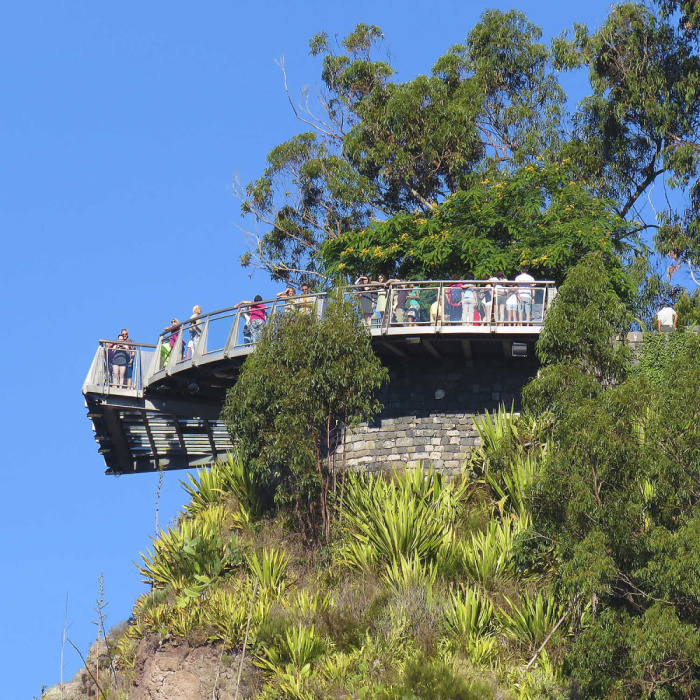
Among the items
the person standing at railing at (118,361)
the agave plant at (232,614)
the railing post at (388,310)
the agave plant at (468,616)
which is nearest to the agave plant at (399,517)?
the agave plant at (468,616)

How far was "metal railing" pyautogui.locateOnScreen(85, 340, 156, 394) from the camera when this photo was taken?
3083cm

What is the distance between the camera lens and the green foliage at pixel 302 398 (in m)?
26.3

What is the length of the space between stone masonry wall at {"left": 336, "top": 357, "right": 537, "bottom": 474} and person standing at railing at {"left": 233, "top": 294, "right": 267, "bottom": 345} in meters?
2.78

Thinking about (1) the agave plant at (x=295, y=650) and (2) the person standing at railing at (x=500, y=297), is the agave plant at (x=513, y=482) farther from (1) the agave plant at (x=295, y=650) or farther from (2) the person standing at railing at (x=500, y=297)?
(1) the agave plant at (x=295, y=650)

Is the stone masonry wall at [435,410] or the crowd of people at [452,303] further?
→ the stone masonry wall at [435,410]

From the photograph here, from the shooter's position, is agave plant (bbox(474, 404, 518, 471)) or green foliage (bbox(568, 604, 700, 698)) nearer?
green foliage (bbox(568, 604, 700, 698))

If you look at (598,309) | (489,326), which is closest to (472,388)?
(489,326)

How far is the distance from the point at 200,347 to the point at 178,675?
7.99m

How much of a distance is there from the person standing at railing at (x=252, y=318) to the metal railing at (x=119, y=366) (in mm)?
2696

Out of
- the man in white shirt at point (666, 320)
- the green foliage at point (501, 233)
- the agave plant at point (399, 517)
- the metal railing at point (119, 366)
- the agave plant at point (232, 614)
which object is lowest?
the agave plant at point (232, 614)

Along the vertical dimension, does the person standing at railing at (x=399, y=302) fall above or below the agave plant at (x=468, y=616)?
above

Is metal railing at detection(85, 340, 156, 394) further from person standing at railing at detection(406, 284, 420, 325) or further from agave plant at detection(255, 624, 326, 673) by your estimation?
agave plant at detection(255, 624, 326, 673)

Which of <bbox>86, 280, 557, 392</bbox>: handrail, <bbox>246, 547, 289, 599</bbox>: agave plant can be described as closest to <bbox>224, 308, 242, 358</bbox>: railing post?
<bbox>86, 280, 557, 392</bbox>: handrail

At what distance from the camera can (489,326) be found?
2773 centimetres
